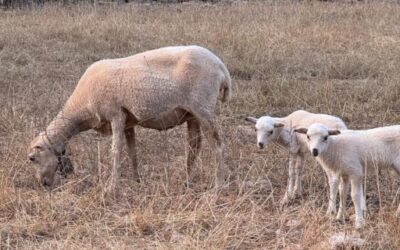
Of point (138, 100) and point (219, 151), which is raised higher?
point (138, 100)

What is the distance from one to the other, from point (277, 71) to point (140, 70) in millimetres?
4944

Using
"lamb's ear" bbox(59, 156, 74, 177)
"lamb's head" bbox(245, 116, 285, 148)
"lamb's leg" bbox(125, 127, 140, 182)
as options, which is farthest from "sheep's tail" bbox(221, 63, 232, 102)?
"lamb's ear" bbox(59, 156, 74, 177)

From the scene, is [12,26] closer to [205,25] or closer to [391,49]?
[205,25]

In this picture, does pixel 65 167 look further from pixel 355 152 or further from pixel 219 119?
pixel 355 152

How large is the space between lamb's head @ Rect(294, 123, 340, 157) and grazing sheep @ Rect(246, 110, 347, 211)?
520 mm

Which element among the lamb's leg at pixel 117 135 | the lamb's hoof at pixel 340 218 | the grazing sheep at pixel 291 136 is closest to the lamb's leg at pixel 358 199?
the lamb's hoof at pixel 340 218

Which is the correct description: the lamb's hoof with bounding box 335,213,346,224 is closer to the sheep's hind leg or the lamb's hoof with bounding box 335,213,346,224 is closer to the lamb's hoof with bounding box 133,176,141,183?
the sheep's hind leg

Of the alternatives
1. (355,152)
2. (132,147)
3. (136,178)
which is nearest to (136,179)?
(136,178)

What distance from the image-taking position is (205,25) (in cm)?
1457

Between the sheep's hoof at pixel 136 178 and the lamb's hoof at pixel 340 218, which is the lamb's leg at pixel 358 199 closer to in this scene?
the lamb's hoof at pixel 340 218

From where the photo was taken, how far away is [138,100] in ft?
20.4

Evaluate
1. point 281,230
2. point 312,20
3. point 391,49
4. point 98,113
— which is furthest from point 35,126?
point 312,20

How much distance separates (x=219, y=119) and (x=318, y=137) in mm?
2663

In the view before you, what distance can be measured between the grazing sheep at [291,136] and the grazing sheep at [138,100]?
0.54m
